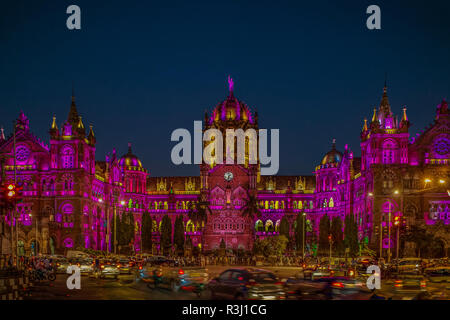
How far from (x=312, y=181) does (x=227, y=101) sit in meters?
27.6

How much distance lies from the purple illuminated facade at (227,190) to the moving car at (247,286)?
47647 millimetres

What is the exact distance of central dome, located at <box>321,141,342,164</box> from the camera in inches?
5497

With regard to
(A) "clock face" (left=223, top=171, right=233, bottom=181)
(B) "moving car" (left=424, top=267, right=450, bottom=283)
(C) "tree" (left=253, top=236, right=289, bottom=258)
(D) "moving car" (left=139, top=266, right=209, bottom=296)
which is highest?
(A) "clock face" (left=223, top=171, right=233, bottom=181)

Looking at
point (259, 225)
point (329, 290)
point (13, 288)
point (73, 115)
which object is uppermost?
point (73, 115)

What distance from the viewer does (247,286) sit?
31.7 metres

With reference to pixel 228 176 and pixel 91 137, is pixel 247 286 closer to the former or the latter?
pixel 91 137

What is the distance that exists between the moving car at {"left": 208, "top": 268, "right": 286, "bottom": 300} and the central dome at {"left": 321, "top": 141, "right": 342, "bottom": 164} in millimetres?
108468

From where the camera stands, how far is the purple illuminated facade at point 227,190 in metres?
99.2

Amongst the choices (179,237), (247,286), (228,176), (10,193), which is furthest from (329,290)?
(228,176)

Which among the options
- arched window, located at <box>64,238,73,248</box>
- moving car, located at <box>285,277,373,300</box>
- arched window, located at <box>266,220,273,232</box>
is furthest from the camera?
arched window, located at <box>266,220,273,232</box>

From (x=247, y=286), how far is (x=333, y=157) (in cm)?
11112

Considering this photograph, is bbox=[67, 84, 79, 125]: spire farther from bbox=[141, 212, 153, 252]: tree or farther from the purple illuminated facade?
bbox=[141, 212, 153, 252]: tree

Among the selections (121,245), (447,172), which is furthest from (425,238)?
(121,245)

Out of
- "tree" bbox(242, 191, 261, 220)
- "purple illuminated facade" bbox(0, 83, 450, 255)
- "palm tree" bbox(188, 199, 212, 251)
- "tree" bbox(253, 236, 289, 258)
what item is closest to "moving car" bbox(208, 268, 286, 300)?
"purple illuminated facade" bbox(0, 83, 450, 255)
